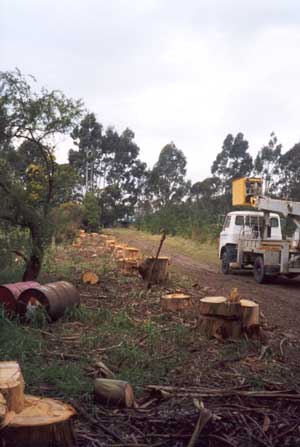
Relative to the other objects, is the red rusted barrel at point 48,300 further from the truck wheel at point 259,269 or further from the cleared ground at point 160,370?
the truck wheel at point 259,269

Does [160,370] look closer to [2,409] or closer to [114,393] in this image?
[114,393]

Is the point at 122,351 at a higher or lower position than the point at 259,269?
lower

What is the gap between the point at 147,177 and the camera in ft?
201

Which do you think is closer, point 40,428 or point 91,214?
point 40,428

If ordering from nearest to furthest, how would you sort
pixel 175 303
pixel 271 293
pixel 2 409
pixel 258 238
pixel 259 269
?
pixel 2 409
pixel 175 303
pixel 271 293
pixel 259 269
pixel 258 238

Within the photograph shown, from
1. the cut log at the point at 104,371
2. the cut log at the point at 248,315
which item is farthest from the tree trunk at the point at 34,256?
the cut log at the point at 104,371

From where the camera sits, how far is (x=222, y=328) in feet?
25.2

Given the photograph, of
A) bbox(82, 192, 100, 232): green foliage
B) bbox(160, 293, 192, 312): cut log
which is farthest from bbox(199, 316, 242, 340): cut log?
bbox(82, 192, 100, 232): green foliage

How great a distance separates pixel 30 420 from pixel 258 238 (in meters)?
14.5

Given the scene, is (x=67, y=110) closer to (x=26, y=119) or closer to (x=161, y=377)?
(x=26, y=119)

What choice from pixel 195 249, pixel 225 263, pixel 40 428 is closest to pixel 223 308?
pixel 40 428

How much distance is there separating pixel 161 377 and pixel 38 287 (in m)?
3.39

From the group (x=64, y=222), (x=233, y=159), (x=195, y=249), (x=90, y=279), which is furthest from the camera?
(x=233, y=159)

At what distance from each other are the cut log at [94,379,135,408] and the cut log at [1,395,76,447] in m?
1.05
